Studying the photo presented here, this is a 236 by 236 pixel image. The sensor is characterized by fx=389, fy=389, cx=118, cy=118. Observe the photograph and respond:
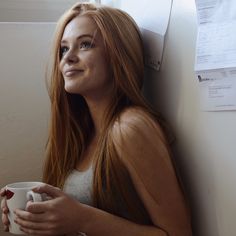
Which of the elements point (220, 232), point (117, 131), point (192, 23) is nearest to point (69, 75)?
point (117, 131)

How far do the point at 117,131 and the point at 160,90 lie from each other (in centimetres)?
17

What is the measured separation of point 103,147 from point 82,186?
0.34ft

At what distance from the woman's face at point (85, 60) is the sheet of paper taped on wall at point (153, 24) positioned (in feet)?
0.39

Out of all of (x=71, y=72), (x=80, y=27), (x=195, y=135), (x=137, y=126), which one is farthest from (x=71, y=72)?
(x=195, y=135)

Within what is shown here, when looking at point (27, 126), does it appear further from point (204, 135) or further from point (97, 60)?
point (204, 135)

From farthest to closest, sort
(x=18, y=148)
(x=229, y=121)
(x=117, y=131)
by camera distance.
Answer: (x=18, y=148)
(x=117, y=131)
(x=229, y=121)

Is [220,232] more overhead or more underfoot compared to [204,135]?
more underfoot

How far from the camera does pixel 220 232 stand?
68cm

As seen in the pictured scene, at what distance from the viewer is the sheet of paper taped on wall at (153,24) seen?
33.7 inches

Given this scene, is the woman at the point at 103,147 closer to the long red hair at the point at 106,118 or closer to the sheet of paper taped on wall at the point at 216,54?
the long red hair at the point at 106,118

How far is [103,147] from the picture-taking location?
82cm

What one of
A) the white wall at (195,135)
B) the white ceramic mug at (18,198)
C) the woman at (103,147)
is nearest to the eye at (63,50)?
the woman at (103,147)

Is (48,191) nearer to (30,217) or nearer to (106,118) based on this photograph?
(30,217)

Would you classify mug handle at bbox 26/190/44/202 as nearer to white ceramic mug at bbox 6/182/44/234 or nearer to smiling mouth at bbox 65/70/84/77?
white ceramic mug at bbox 6/182/44/234
